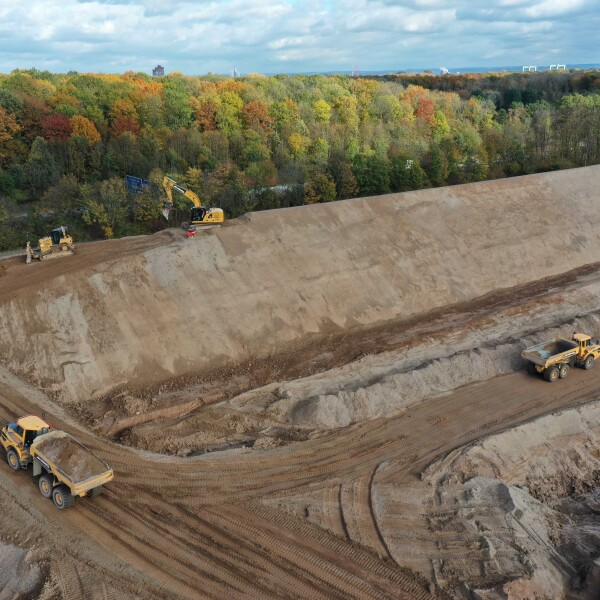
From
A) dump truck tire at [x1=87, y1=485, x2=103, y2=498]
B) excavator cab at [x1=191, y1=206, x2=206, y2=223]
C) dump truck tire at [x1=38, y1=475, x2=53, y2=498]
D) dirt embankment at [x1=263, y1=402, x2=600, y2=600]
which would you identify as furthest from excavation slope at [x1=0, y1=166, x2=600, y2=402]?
dirt embankment at [x1=263, y1=402, x2=600, y2=600]

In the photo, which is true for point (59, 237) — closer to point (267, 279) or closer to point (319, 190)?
point (267, 279)

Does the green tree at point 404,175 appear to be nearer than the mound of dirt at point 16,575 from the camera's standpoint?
No

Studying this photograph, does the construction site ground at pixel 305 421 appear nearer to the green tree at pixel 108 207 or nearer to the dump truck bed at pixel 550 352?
the dump truck bed at pixel 550 352

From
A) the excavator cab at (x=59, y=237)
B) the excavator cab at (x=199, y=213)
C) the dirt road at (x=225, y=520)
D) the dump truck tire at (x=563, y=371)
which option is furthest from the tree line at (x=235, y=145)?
the dump truck tire at (x=563, y=371)

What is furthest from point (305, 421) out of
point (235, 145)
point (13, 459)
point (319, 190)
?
point (235, 145)

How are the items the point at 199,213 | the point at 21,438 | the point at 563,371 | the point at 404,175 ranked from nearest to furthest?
the point at 21,438
the point at 563,371
the point at 199,213
the point at 404,175

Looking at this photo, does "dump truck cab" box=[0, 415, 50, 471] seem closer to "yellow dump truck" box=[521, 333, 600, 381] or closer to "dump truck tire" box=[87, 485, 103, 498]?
"dump truck tire" box=[87, 485, 103, 498]

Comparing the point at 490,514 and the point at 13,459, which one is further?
the point at 13,459
